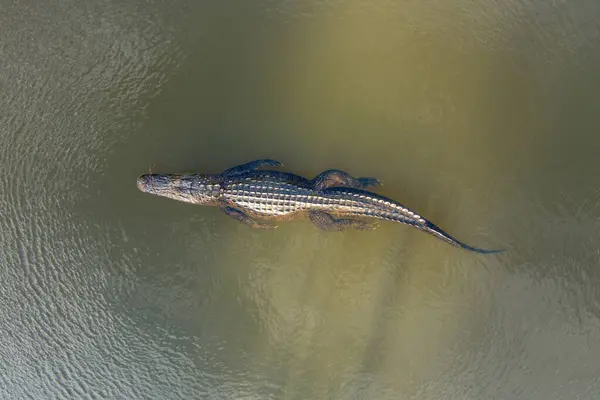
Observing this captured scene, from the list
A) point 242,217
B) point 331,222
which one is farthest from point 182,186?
point 331,222

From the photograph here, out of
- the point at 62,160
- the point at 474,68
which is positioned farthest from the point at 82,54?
the point at 474,68

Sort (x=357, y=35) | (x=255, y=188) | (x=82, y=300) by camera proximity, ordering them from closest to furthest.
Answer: (x=255, y=188) → (x=357, y=35) → (x=82, y=300)

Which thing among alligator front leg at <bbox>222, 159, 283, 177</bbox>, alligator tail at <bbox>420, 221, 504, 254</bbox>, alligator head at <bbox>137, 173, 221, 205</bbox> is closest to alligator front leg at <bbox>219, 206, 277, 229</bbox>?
alligator head at <bbox>137, 173, 221, 205</bbox>

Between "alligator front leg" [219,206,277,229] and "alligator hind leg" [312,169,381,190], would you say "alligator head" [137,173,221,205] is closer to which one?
"alligator front leg" [219,206,277,229]

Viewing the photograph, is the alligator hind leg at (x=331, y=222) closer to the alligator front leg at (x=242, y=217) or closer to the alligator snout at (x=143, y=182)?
the alligator front leg at (x=242, y=217)

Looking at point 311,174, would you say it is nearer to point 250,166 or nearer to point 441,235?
point 250,166

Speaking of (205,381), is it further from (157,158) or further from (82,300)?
(157,158)

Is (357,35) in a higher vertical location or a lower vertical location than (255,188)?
higher
